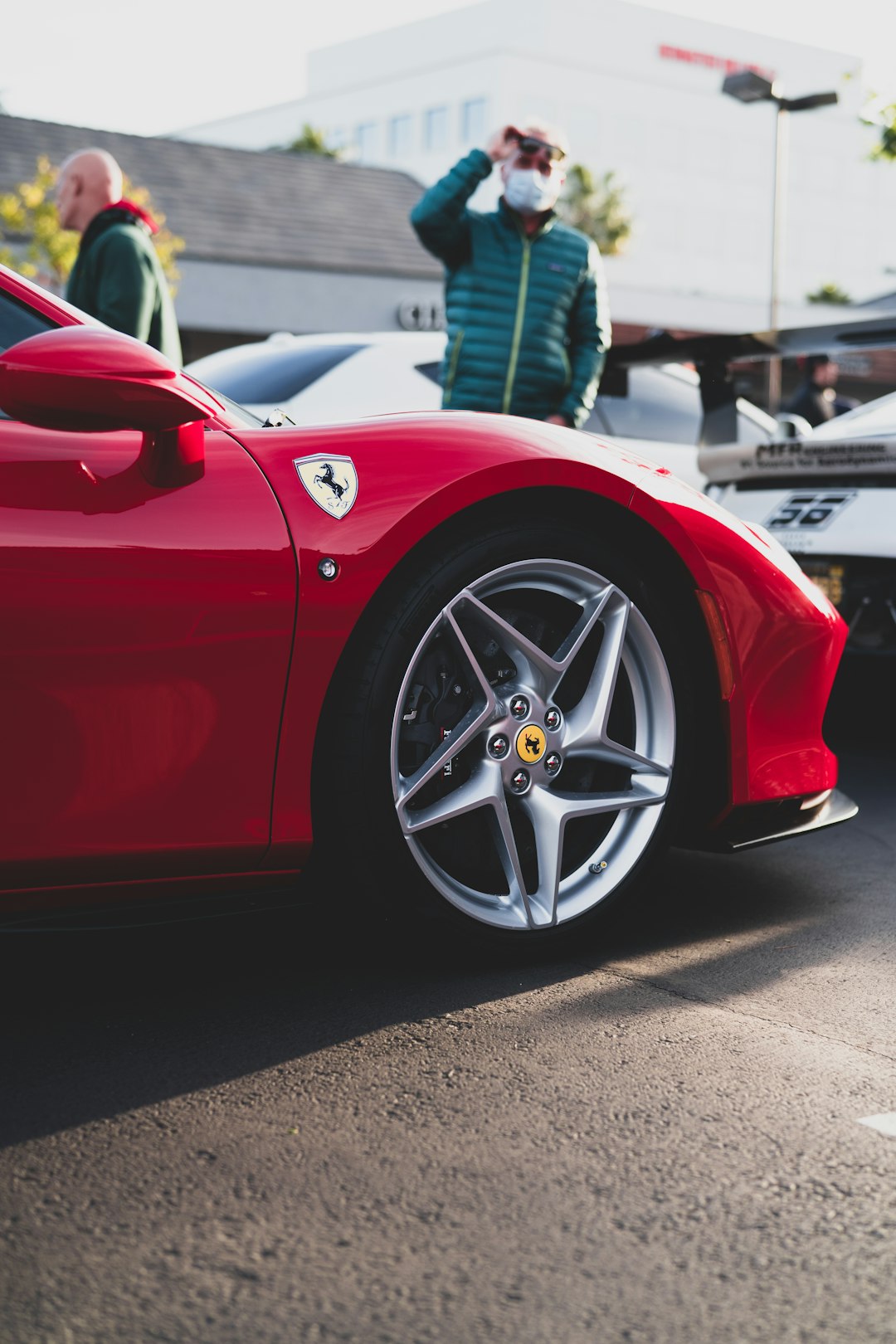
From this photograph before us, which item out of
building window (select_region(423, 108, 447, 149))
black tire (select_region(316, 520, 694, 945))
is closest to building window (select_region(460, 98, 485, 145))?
building window (select_region(423, 108, 447, 149))

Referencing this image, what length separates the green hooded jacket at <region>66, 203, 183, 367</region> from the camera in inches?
181

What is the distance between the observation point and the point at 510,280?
4707mm

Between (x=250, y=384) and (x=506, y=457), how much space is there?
351cm

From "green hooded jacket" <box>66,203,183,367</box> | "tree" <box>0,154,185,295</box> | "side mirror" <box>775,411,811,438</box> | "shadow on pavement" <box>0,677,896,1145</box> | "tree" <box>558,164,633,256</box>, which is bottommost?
"shadow on pavement" <box>0,677,896,1145</box>

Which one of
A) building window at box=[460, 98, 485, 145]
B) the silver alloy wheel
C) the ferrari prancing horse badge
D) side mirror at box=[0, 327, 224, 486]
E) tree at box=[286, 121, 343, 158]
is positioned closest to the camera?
side mirror at box=[0, 327, 224, 486]

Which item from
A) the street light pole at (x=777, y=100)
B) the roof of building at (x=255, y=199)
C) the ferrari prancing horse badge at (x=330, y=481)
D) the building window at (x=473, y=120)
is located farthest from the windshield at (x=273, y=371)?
the building window at (x=473, y=120)

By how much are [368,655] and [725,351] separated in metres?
2.79

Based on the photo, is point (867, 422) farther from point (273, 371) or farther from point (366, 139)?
point (366, 139)

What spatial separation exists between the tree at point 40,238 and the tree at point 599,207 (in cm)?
4882

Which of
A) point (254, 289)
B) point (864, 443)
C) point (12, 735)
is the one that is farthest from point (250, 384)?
point (254, 289)

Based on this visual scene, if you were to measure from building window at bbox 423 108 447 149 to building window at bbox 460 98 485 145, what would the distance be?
1547mm

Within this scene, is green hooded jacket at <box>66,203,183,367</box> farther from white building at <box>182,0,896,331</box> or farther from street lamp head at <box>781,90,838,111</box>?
white building at <box>182,0,896,331</box>

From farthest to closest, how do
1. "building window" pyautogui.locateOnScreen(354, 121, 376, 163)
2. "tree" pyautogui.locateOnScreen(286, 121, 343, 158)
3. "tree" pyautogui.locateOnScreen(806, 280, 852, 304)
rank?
"building window" pyautogui.locateOnScreen(354, 121, 376, 163) < "tree" pyautogui.locateOnScreen(286, 121, 343, 158) < "tree" pyautogui.locateOnScreen(806, 280, 852, 304)

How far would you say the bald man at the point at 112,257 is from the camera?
15.1 ft
